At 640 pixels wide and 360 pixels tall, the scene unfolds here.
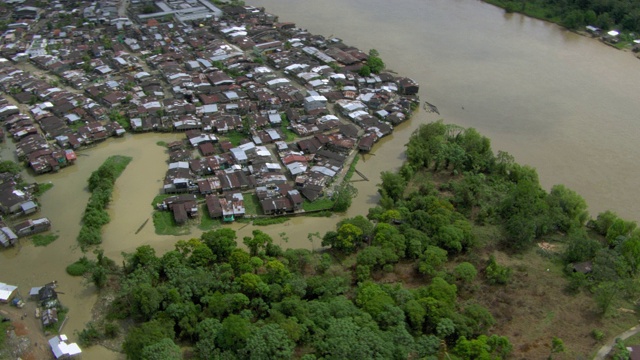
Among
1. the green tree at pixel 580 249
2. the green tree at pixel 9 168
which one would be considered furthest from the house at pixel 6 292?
the green tree at pixel 580 249

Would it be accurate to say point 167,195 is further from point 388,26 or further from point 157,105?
point 388,26

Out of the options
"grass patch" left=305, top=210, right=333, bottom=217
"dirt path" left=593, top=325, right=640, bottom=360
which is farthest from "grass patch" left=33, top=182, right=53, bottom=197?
"dirt path" left=593, top=325, right=640, bottom=360

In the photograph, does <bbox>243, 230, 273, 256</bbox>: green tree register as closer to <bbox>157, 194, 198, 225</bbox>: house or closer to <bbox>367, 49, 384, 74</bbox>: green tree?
<bbox>157, 194, 198, 225</bbox>: house

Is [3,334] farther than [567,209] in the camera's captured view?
No

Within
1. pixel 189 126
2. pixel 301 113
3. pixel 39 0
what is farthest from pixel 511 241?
pixel 39 0

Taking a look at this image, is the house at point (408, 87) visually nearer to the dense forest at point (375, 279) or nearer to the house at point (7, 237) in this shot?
the dense forest at point (375, 279)

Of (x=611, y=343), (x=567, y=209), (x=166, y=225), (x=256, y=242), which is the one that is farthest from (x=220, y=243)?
(x=567, y=209)

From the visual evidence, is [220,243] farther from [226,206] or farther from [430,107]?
[430,107]
